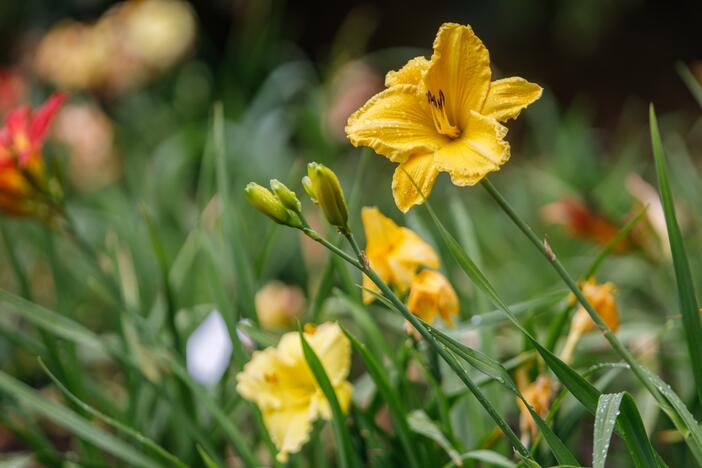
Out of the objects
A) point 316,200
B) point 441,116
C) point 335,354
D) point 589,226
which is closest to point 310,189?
point 316,200

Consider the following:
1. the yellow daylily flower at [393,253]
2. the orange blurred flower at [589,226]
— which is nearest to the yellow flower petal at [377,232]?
the yellow daylily flower at [393,253]

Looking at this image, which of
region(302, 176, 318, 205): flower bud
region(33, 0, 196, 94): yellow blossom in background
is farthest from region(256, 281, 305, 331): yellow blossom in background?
region(33, 0, 196, 94): yellow blossom in background

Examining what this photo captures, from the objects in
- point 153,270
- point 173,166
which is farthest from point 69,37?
point 153,270

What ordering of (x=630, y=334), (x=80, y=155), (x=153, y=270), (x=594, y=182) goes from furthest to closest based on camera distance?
(x=80, y=155) → (x=594, y=182) → (x=153, y=270) → (x=630, y=334)

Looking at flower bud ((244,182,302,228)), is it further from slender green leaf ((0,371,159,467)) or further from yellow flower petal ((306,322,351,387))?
slender green leaf ((0,371,159,467))

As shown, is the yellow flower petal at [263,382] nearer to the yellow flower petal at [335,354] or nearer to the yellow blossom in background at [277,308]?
the yellow flower petal at [335,354]

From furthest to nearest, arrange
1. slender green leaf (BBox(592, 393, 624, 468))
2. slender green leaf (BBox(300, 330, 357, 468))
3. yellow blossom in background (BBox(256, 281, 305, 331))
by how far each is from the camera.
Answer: yellow blossom in background (BBox(256, 281, 305, 331)) → slender green leaf (BBox(300, 330, 357, 468)) → slender green leaf (BBox(592, 393, 624, 468))

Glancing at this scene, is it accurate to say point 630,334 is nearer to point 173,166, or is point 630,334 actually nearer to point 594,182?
point 594,182
